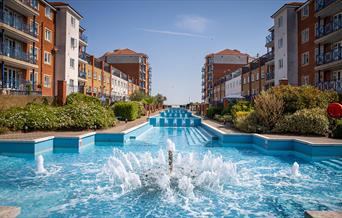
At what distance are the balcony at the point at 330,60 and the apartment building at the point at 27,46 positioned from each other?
26747 mm

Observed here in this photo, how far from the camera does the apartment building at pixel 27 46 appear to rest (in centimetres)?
2480

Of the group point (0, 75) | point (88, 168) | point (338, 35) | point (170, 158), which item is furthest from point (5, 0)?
point (338, 35)

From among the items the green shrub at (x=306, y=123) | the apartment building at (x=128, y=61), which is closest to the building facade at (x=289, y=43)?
the green shrub at (x=306, y=123)

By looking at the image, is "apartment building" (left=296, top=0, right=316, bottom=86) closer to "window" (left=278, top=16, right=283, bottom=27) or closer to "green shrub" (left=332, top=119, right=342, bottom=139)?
"window" (left=278, top=16, right=283, bottom=27)

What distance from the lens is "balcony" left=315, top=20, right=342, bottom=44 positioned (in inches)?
971

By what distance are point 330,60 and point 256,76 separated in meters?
18.9

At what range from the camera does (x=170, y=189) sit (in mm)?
7383

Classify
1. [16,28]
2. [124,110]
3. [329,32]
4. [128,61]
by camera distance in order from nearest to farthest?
[329,32] → [16,28] → [124,110] → [128,61]

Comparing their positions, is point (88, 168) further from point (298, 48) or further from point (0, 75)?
point (298, 48)

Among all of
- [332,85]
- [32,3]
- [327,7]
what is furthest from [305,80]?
[32,3]

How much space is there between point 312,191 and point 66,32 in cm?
3346

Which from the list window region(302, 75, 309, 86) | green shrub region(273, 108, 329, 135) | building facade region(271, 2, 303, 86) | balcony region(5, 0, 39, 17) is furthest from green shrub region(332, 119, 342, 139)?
balcony region(5, 0, 39, 17)

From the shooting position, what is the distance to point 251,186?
318 inches

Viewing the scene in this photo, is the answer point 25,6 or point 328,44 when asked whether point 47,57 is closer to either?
point 25,6
